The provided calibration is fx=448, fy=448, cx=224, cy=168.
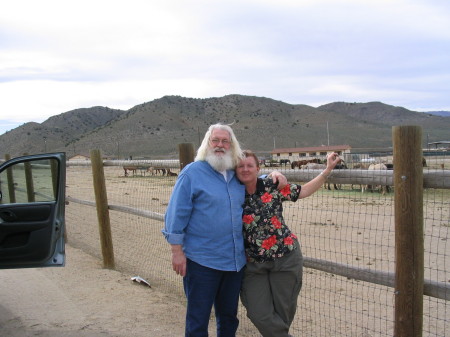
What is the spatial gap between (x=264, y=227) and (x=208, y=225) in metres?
0.38

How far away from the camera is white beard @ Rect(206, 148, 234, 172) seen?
9.82ft

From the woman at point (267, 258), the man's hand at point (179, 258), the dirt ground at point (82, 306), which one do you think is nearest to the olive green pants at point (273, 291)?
the woman at point (267, 258)

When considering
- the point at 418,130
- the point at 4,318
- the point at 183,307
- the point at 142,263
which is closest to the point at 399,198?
the point at 418,130

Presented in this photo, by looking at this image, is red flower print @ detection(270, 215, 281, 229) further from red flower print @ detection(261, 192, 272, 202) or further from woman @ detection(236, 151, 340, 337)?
red flower print @ detection(261, 192, 272, 202)

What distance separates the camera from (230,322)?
324 centimetres

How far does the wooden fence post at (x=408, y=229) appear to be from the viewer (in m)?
2.79

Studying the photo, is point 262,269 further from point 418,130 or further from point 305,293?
point 305,293

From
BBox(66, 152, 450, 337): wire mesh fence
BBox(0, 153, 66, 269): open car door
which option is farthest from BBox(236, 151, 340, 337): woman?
BBox(0, 153, 66, 269): open car door

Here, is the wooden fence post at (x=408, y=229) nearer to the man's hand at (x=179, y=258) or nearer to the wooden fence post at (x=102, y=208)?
the man's hand at (x=179, y=258)

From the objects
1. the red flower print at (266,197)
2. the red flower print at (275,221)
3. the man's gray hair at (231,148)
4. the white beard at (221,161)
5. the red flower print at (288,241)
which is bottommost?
the red flower print at (288,241)

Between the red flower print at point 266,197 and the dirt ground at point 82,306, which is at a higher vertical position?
the red flower print at point 266,197

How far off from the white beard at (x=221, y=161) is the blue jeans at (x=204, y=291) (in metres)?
0.67

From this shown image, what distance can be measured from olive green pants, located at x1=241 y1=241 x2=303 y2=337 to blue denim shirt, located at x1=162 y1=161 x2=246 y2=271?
16 cm

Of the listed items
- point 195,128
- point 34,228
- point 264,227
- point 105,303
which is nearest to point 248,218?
point 264,227
